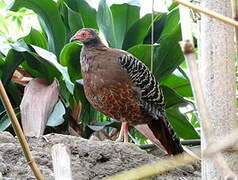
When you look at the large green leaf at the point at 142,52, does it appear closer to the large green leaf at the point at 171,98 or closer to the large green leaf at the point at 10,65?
the large green leaf at the point at 171,98

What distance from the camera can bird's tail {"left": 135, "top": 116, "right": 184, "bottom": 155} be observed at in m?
3.37

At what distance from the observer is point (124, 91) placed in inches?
135

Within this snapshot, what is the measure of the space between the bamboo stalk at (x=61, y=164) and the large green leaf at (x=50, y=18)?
335 cm

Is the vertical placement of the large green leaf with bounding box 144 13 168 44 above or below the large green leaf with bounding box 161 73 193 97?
above

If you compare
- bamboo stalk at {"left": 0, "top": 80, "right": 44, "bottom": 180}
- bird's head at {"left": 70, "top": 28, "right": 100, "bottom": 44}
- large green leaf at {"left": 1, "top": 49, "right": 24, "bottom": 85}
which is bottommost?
large green leaf at {"left": 1, "top": 49, "right": 24, "bottom": 85}

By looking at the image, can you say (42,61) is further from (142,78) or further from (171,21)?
(171,21)

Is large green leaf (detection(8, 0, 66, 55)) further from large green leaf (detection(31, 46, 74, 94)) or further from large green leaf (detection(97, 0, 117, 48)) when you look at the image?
large green leaf (detection(31, 46, 74, 94))

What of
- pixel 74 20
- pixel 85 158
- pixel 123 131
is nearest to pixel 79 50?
pixel 74 20

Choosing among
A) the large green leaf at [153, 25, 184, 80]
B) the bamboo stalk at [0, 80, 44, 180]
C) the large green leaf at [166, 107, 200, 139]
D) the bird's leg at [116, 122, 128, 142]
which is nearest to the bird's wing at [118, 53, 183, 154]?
the bird's leg at [116, 122, 128, 142]

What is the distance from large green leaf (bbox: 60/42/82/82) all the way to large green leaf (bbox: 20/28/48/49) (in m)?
0.31

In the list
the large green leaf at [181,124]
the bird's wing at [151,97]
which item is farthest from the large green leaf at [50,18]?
the large green leaf at [181,124]

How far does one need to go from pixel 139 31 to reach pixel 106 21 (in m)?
0.30

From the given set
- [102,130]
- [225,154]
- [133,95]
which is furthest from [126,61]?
[225,154]

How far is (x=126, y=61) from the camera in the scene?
345 cm
